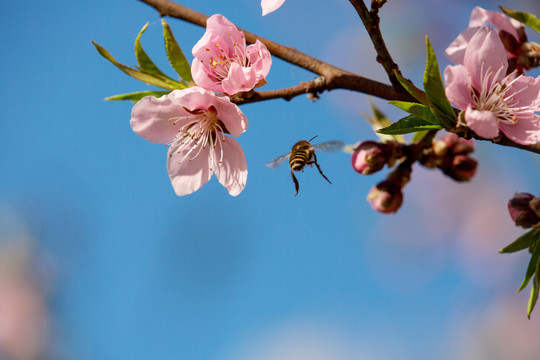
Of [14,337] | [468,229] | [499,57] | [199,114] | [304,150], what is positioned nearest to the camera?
[499,57]

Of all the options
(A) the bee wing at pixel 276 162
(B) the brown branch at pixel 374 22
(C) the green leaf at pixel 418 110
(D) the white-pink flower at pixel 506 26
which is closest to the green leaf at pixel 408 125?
(C) the green leaf at pixel 418 110

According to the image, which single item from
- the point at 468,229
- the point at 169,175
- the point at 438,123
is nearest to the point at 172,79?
the point at 169,175

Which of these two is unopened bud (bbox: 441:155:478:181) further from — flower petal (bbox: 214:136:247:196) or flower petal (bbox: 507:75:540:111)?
flower petal (bbox: 214:136:247:196)

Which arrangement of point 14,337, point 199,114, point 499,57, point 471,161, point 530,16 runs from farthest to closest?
point 14,337 < point 471,161 < point 199,114 < point 530,16 < point 499,57

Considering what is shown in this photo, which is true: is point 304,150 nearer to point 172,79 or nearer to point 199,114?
point 199,114

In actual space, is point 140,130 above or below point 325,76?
below

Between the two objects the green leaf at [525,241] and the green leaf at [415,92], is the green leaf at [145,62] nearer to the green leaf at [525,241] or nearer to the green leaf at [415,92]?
the green leaf at [415,92]
